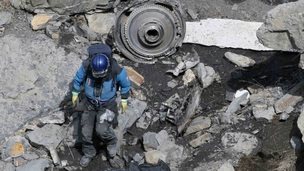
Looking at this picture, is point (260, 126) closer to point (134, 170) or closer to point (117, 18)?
point (134, 170)

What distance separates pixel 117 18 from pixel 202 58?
1.52 meters

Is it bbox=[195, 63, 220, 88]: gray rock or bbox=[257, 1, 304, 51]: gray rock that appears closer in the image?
bbox=[257, 1, 304, 51]: gray rock

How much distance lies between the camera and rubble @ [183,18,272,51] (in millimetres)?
11148

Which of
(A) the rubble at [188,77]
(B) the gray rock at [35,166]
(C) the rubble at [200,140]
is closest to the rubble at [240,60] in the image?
(A) the rubble at [188,77]

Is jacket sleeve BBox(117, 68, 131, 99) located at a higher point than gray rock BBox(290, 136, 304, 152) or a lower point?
higher

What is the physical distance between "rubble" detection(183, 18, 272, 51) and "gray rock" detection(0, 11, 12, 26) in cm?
298

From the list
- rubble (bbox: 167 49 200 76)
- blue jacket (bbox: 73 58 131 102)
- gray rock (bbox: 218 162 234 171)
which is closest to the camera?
blue jacket (bbox: 73 58 131 102)

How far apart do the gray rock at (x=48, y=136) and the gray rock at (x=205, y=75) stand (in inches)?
90.7

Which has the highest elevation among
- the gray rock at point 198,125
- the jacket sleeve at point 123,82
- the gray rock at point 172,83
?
the jacket sleeve at point 123,82

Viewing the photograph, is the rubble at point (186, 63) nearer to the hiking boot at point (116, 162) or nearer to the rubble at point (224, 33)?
the rubble at point (224, 33)

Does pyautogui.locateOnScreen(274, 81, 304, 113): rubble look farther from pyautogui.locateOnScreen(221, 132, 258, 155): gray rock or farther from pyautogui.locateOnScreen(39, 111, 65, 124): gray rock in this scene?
pyautogui.locateOnScreen(39, 111, 65, 124): gray rock

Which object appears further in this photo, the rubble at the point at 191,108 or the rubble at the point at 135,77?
the rubble at the point at 135,77

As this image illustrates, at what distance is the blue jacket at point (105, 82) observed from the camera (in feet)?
27.8

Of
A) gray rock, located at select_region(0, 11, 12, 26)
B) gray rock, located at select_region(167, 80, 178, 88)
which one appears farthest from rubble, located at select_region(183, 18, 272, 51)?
gray rock, located at select_region(0, 11, 12, 26)
